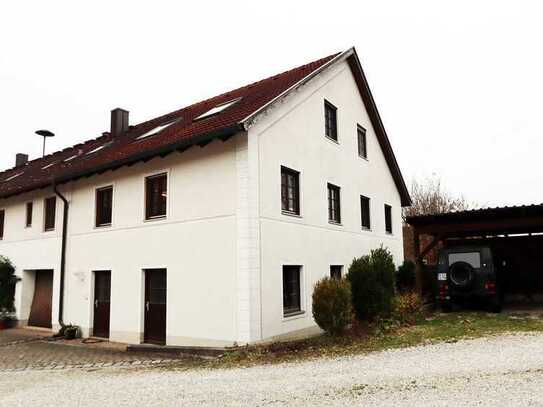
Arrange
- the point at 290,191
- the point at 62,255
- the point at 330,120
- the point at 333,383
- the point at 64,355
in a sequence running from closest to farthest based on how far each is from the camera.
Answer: the point at 333,383, the point at 64,355, the point at 290,191, the point at 62,255, the point at 330,120

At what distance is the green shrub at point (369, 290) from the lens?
1159 cm

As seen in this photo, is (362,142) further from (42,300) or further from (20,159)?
(20,159)

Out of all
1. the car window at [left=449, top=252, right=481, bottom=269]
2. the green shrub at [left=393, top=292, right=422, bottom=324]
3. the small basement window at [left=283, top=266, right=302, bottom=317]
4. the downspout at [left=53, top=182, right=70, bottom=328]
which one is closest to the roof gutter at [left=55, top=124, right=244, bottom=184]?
the downspout at [left=53, top=182, right=70, bottom=328]

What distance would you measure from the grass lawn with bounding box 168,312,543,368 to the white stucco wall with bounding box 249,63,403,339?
2.87ft

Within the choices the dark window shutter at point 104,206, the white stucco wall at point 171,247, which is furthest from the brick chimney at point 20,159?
the dark window shutter at point 104,206

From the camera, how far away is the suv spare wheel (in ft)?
45.1

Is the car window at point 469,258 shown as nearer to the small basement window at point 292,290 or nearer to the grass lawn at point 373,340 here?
the grass lawn at point 373,340

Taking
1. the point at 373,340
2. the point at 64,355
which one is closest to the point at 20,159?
the point at 64,355

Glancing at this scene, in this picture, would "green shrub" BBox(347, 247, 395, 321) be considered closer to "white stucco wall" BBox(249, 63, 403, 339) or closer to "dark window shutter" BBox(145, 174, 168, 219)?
"white stucco wall" BBox(249, 63, 403, 339)

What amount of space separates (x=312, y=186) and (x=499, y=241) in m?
11.5

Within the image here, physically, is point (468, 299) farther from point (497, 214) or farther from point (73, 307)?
point (73, 307)

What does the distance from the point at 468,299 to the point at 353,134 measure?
6.68 metres

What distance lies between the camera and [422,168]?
38.6 m

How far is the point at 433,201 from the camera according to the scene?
3522 centimetres
